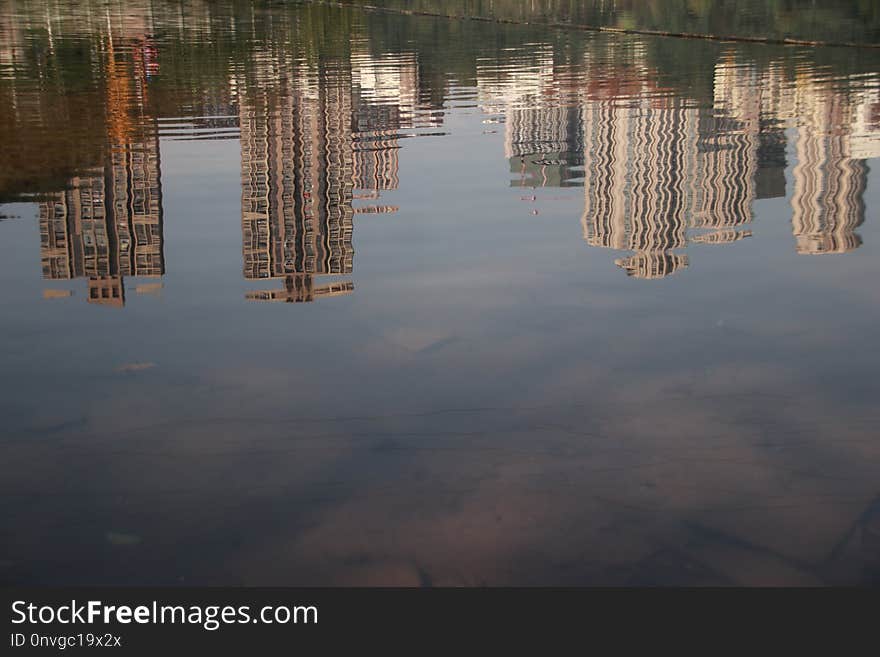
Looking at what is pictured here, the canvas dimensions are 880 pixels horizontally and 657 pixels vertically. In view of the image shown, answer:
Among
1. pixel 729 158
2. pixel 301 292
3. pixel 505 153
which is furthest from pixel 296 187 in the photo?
pixel 729 158

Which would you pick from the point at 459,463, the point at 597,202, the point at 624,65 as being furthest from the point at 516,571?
the point at 624,65

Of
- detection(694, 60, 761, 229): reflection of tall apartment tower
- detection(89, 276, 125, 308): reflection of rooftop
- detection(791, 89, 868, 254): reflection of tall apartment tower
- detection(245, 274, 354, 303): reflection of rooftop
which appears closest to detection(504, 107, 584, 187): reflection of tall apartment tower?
detection(694, 60, 761, 229): reflection of tall apartment tower

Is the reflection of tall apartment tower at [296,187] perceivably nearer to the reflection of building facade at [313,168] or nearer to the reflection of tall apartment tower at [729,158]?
the reflection of building facade at [313,168]

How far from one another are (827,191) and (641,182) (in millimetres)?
2878

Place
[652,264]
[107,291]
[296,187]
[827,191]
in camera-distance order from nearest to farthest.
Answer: [107,291], [652,264], [827,191], [296,187]

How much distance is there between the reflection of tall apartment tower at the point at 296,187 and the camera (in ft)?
36.9

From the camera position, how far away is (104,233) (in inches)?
425

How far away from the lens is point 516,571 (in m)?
5.62

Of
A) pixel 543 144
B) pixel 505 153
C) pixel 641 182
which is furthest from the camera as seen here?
pixel 543 144

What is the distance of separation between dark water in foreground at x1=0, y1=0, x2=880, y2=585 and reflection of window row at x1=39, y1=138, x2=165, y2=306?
64 millimetres

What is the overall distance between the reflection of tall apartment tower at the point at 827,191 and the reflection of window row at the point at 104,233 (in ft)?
22.2

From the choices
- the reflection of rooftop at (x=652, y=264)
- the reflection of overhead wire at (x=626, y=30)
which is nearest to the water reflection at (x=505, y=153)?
the reflection of rooftop at (x=652, y=264)

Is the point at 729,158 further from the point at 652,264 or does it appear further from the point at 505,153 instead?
the point at 652,264

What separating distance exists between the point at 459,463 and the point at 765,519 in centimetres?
177
